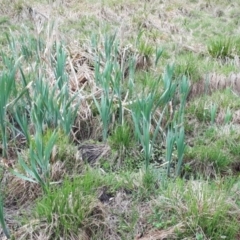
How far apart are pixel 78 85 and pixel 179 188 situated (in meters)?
1.65

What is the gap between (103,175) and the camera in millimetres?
2744

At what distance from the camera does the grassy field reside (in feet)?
7.38

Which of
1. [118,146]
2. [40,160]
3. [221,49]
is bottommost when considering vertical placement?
[118,146]

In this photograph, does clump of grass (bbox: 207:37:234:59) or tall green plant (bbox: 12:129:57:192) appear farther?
clump of grass (bbox: 207:37:234:59)

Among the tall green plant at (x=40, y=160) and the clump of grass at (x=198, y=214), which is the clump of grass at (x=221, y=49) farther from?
the tall green plant at (x=40, y=160)

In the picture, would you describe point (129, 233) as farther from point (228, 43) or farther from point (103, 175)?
point (228, 43)

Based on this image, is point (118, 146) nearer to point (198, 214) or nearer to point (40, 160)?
point (40, 160)

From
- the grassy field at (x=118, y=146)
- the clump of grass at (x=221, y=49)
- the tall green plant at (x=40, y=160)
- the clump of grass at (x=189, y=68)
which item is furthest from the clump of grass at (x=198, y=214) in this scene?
the clump of grass at (x=221, y=49)

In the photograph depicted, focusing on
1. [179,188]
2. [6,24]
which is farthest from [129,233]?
[6,24]

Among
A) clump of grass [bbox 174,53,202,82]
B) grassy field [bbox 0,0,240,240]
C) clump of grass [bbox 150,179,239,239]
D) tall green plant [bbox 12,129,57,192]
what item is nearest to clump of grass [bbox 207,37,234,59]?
grassy field [bbox 0,0,240,240]

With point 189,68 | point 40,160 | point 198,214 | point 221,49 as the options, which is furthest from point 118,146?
point 221,49

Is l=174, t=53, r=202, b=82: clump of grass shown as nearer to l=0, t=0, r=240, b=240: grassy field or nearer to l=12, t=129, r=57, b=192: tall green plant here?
l=0, t=0, r=240, b=240: grassy field

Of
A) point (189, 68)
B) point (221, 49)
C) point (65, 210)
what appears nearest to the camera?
point (65, 210)

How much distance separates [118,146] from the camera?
9.88ft
